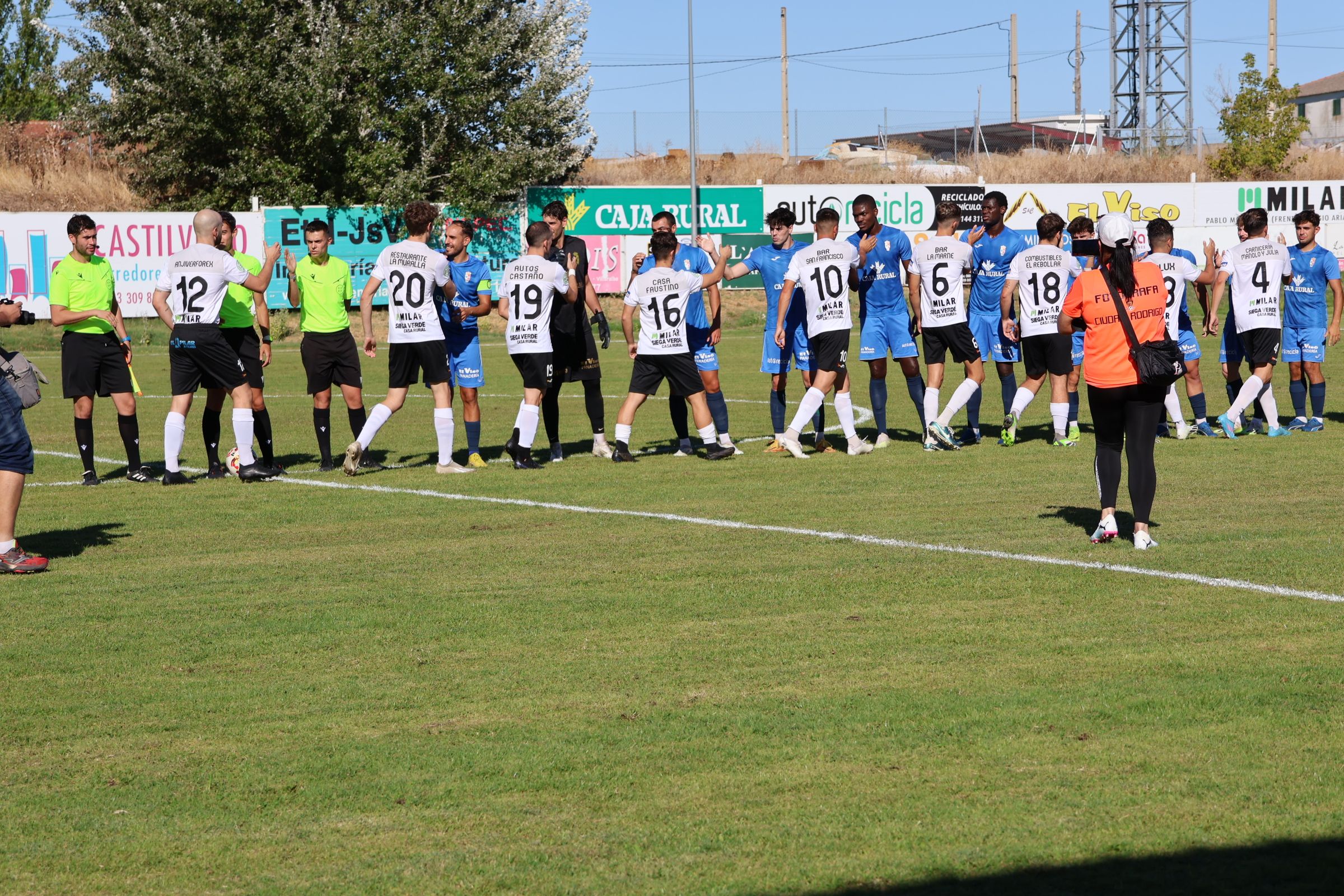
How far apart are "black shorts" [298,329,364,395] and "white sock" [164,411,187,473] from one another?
44.3 inches

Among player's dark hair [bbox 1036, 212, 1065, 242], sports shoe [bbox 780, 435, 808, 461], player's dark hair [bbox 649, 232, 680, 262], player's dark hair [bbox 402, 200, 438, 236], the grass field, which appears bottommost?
the grass field

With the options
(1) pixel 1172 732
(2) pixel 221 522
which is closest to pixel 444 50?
(2) pixel 221 522

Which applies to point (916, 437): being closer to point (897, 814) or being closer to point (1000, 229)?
point (1000, 229)

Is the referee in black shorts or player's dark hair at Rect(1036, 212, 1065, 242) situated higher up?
player's dark hair at Rect(1036, 212, 1065, 242)

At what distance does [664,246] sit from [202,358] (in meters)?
3.94

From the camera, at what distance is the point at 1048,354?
42.8 feet

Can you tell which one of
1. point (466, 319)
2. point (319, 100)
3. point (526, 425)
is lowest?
point (526, 425)

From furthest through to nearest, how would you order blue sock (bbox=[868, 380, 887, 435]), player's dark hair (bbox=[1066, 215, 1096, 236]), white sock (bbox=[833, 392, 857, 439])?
blue sock (bbox=[868, 380, 887, 435]) < white sock (bbox=[833, 392, 857, 439]) < player's dark hair (bbox=[1066, 215, 1096, 236])

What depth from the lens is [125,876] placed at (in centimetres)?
→ 397

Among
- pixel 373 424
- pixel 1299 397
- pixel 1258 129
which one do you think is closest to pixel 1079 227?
pixel 1299 397

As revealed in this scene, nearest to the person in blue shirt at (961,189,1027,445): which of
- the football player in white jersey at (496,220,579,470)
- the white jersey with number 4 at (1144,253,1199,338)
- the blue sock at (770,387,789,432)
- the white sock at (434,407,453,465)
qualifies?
the white jersey with number 4 at (1144,253,1199,338)

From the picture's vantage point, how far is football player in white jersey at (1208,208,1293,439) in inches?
521

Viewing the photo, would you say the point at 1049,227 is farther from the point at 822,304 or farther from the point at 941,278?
the point at 822,304

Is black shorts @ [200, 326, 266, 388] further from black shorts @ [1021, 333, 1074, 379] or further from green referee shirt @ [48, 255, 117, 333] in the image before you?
black shorts @ [1021, 333, 1074, 379]
